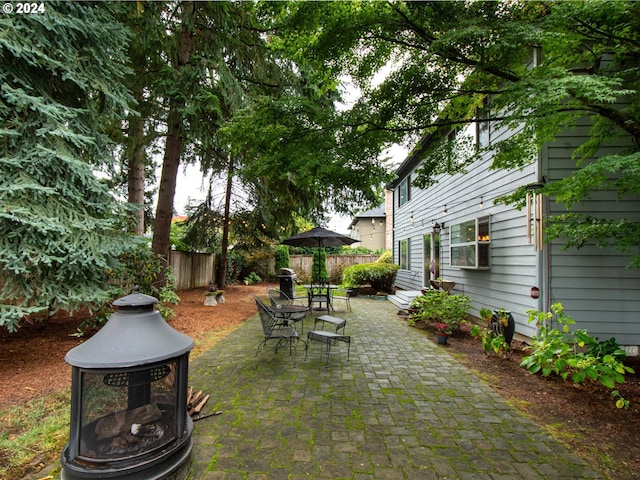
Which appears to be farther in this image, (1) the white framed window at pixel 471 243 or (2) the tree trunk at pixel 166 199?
(2) the tree trunk at pixel 166 199

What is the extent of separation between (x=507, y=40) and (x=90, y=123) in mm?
5494

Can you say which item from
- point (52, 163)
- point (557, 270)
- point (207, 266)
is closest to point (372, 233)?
point (207, 266)

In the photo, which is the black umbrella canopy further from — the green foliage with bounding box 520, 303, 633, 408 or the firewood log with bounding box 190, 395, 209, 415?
the firewood log with bounding box 190, 395, 209, 415

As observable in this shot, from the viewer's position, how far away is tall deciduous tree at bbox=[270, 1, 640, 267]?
307cm

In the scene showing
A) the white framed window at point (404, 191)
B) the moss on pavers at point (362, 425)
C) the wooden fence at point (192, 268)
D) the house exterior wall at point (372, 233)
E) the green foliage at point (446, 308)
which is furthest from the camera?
the house exterior wall at point (372, 233)

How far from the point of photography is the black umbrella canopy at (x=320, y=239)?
841 centimetres

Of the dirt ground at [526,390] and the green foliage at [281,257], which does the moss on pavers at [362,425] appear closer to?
the dirt ground at [526,390]

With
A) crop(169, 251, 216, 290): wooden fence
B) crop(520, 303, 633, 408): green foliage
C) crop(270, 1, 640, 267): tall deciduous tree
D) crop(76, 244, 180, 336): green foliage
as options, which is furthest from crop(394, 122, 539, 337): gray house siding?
crop(169, 251, 216, 290): wooden fence

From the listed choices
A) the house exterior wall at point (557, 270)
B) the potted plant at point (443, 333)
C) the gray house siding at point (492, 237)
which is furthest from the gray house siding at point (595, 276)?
the potted plant at point (443, 333)

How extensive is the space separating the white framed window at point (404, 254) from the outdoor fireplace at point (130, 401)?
1152cm

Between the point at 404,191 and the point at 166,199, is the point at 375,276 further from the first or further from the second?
the point at 166,199

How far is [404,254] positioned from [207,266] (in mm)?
8960

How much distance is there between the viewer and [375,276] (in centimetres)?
1254

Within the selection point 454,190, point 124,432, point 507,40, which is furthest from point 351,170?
point 454,190
